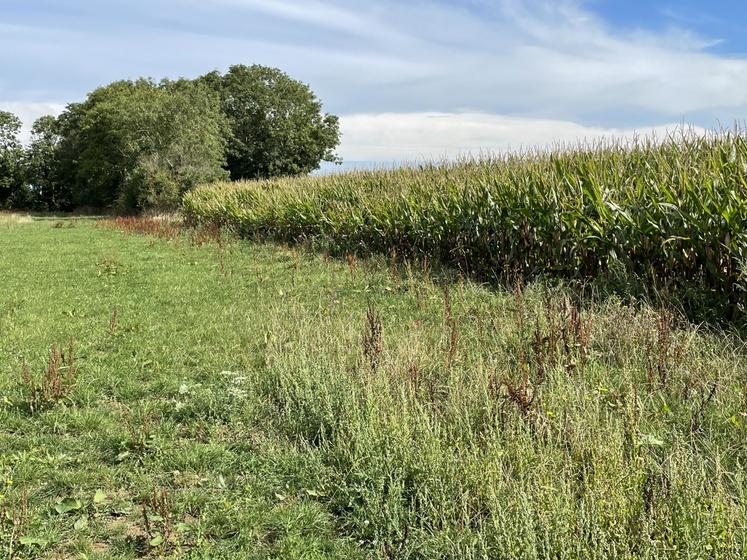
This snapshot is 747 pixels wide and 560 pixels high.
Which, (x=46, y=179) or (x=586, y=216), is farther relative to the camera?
(x=46, y=179)

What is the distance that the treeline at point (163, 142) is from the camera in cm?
3741

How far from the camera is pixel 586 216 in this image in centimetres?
711

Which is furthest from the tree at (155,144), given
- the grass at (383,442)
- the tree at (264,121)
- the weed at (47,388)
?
the weed at (47,388)

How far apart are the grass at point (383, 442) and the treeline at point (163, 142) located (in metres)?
33.9

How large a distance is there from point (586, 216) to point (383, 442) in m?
5.16

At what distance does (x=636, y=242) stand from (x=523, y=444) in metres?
4.62

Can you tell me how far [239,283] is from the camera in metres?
9.72

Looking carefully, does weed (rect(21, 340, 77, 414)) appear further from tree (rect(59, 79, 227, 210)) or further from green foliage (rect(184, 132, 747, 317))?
tree (rect(59, 79, 227, 210))

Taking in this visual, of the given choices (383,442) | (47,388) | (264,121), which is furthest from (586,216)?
(264,121)

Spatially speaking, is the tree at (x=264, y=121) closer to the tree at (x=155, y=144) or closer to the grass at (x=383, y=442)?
the tree at (x=155, y=144)

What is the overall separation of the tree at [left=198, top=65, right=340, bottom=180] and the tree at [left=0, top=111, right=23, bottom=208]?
75.6ft

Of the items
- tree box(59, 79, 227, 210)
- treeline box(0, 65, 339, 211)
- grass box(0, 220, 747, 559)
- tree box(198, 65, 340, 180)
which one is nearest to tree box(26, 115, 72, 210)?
treeline box(0, 65, 339, 211)

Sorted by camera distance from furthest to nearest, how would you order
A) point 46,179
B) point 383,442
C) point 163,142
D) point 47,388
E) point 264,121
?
point 46,179, point 264,121, point 163,142, point 47,388, point 383,442

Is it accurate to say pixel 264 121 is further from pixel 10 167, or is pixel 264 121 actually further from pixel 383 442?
pixel 383 442
